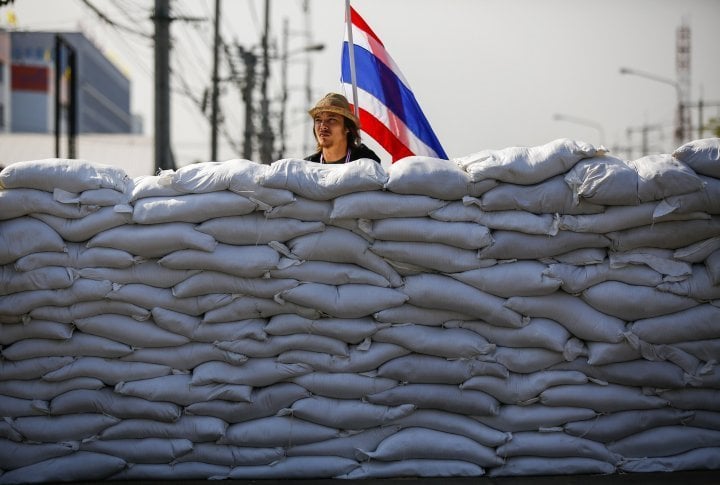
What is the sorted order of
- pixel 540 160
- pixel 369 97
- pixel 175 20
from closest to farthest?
pixel 540 160 < pixel 369 97 < pixel 175 20

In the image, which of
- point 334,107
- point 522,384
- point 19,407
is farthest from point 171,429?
point 334,107

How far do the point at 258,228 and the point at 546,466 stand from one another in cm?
157

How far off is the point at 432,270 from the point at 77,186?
151cm

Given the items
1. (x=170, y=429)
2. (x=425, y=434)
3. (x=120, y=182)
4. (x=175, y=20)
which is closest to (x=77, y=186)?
(x=120, y=182)

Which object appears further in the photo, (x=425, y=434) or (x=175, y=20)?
(x=175, y=20)

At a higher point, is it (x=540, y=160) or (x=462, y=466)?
(x=540, y=160)

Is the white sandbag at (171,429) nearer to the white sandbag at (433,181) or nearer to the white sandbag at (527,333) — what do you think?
the white sandbag at (527,333)

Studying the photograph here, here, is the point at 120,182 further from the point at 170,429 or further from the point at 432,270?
the point at 432,270

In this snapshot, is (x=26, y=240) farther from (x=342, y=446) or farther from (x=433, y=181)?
(x=433, y=181)

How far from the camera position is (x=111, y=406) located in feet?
12.6

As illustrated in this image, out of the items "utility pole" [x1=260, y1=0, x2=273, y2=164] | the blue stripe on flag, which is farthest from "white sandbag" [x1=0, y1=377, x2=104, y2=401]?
"utility pole" [x1=260, y1=0, x2=273, y2=164]

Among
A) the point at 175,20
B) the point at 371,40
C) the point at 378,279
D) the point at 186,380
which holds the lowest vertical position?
the point at 186,380

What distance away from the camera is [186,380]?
386 centimetres

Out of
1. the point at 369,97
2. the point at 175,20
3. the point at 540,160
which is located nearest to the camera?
the point at 540,160
